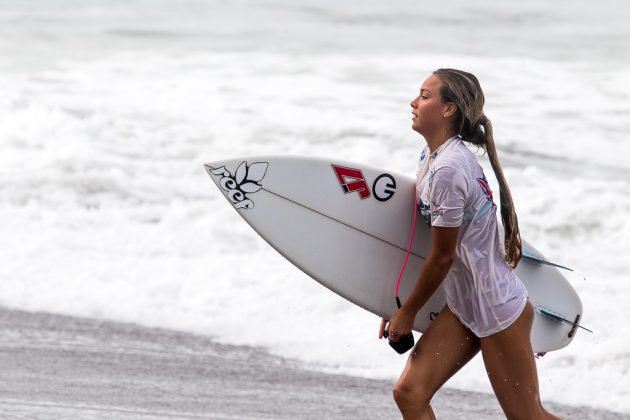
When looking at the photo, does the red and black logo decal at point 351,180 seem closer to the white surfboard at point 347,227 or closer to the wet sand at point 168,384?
the white surfboard at point 347,227

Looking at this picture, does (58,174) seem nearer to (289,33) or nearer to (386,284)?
(386,284)

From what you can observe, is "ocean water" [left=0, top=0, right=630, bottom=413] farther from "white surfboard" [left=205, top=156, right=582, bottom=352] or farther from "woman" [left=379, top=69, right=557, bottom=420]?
"woman" [left=379, top=69, right=557, bottom=420]

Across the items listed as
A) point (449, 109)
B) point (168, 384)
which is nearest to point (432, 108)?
point (449, 109)

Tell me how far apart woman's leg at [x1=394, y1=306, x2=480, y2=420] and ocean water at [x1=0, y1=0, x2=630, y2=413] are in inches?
75.8

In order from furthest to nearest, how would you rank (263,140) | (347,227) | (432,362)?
(263,140), (347,227), (432,362)

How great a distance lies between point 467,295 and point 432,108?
1.83ft

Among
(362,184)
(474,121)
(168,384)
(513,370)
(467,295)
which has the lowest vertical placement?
(168,384)

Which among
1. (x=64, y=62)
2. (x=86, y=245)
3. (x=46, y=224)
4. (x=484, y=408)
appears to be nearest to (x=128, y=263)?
(x=86, y=245)

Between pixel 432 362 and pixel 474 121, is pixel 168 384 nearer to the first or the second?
pixel 432 362

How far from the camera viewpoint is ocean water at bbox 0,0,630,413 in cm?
620

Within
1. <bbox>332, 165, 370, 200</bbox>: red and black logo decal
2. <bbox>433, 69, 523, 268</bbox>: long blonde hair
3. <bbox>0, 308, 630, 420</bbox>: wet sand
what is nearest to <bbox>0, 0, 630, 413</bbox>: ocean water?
<bbox>0, 308, 630, 420</bbox>: wet sand

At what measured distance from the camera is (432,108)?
322cm

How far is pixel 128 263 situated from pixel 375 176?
3.68 m

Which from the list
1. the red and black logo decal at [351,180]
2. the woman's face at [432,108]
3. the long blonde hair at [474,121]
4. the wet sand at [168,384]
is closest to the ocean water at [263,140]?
the wet sand at [168,384]
